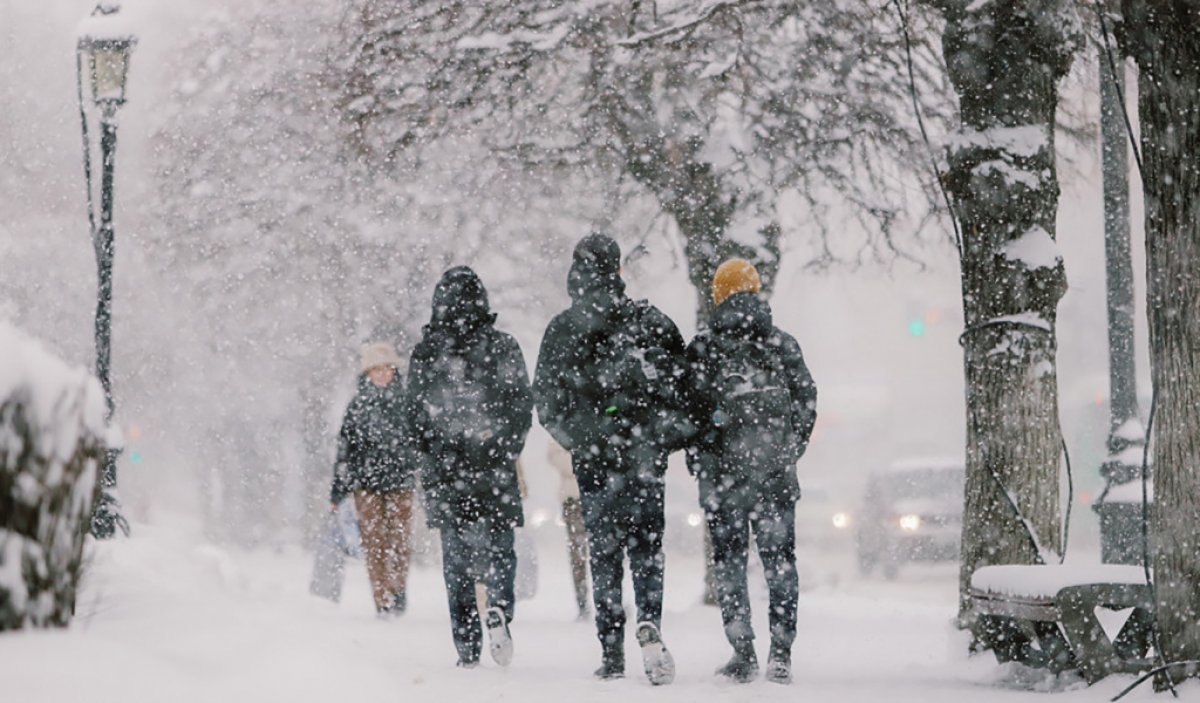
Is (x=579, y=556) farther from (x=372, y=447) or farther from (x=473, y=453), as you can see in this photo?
(x=473, y=453)

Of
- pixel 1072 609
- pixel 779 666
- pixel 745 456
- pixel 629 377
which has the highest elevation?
pixel 629 377

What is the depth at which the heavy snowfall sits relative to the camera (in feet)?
21.2

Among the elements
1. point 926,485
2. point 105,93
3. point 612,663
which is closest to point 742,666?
point 612,663

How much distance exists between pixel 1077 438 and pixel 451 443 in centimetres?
2734

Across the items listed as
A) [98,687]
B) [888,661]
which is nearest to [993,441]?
[888,661]

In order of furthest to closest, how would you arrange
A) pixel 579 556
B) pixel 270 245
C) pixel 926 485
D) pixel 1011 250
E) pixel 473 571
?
pixel 270 245
pixel 926 485
pixel 579 556
pixel 1011 250
pixel 473 571

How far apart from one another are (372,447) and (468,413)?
3.56m

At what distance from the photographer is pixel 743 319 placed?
24.4ft

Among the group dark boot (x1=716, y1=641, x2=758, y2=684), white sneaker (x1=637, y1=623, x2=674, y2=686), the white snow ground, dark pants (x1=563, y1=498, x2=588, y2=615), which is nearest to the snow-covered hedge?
the white snow ground

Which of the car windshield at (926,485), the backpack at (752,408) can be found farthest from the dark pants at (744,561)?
the car windshield at (926,485)

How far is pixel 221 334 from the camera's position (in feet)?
103

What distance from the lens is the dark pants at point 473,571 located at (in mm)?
7887

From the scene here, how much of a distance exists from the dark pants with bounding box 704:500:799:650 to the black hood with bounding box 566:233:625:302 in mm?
1126

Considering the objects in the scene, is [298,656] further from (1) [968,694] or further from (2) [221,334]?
(2) [221,334]
